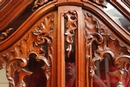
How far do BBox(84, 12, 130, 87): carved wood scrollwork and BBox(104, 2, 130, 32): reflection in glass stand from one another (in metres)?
0.06

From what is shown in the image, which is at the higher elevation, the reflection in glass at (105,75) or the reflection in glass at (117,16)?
the reflection in glass at (117,16)

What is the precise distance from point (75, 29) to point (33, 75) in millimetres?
218

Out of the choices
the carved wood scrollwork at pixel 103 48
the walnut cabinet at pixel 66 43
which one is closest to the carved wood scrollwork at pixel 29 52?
the walnut cabinet at pixel 66 43

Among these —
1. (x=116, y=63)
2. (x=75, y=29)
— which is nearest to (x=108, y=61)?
(x=116, y=63)

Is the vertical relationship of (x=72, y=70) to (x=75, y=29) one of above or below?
below

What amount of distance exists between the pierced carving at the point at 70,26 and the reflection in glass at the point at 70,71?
2 cm

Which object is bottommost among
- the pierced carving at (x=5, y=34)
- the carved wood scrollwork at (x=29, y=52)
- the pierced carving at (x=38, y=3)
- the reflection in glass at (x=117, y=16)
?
the carved wood scrollwork at (x=29, y=52)

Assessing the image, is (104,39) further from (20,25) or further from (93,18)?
(20,25)

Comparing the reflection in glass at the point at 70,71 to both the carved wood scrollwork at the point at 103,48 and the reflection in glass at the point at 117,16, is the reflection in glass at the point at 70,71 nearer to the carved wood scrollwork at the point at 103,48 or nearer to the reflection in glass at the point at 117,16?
the carved wood scrollwork at the point at 103,48

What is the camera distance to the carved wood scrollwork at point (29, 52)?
0.82 meters

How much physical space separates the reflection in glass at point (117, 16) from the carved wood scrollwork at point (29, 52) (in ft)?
0.68

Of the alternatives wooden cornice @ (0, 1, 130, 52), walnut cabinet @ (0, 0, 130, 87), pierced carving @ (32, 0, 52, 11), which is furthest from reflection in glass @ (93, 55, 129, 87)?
pierced carving @ (32, 0, 52, 11)

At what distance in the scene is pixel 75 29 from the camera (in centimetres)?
82

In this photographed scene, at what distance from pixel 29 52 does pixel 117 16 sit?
0.34 meters
